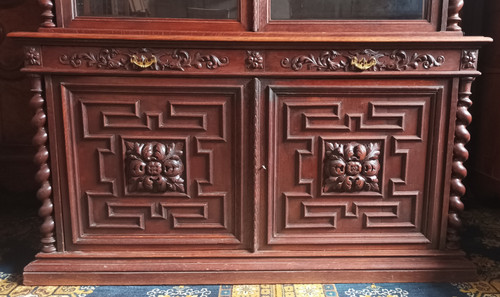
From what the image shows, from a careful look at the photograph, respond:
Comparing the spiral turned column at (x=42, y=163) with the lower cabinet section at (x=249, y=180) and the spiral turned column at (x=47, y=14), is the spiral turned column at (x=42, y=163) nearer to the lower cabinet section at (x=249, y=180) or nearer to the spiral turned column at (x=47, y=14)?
the lower cabinet section at (x=249, y=180)

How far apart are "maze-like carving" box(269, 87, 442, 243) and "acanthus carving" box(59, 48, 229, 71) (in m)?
0.22

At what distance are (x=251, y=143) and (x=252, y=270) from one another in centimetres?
40

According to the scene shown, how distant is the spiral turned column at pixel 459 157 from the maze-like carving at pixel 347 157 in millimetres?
77

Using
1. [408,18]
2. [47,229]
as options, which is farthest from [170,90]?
[408,18]

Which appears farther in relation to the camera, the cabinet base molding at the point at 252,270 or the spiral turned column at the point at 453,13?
the cabinet base molding at the point at 252,270

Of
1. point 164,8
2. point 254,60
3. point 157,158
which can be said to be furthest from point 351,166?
point 164,8

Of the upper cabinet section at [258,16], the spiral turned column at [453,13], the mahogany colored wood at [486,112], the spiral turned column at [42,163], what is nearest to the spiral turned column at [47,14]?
the upper cabinet section at [258,16]

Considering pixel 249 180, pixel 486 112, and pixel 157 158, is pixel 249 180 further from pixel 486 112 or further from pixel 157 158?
pixel 486 112

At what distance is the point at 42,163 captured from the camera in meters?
1.23

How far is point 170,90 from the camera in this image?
3.94 ft

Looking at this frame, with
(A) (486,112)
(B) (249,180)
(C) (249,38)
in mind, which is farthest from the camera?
(A) (486,112)

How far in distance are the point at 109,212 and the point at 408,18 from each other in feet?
3.55

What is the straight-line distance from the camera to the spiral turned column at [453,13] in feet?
3.82

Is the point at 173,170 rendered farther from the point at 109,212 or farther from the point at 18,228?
the point at 18,228
